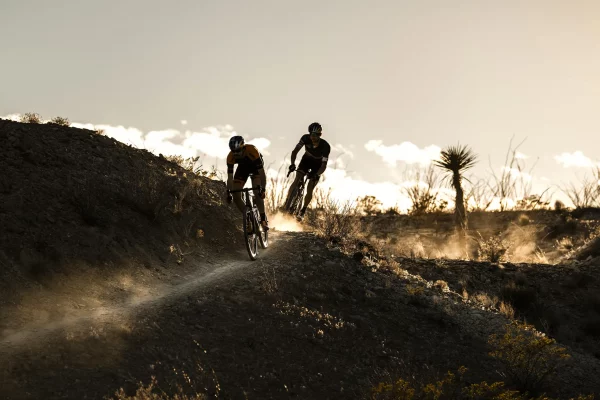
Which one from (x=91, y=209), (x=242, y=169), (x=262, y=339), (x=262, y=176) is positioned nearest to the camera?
(x=262, y=339)

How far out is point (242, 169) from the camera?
11.8 metres

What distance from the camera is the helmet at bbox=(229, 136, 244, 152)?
35.5 ft

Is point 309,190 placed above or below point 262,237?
above

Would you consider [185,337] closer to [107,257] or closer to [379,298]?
[107,257]

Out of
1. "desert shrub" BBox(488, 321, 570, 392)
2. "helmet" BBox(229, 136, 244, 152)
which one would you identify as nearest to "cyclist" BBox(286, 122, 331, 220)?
"helmet" BBox(229, 136, 244, 152)

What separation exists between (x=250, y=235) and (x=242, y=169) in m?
1.31

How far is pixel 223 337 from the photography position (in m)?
7.96

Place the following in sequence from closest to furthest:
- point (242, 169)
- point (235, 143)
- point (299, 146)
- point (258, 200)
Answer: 1. point (235, 143)
2. point (242, 169)
3. point (258, 200)
4. point (299, 146)

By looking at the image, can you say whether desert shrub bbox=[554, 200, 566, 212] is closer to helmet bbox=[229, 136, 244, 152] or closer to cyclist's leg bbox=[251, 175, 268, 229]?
cyclist's leg bbox=[251, 175, 268, 229]

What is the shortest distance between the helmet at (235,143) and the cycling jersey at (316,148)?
161 inches

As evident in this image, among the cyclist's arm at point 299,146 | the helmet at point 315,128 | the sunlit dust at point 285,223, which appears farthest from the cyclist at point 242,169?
the sunlit dust at point 285,223

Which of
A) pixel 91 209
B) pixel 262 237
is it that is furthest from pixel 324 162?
pixel 91 209

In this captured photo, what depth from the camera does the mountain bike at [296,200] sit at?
15719 mm

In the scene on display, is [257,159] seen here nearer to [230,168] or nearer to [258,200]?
[230,168]
